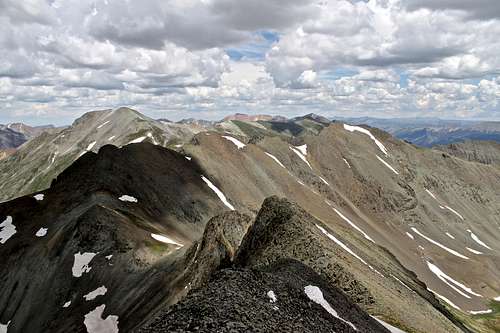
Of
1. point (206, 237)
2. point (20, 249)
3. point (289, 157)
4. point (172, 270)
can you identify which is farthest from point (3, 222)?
point (289, 157)

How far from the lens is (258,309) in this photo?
1900cm

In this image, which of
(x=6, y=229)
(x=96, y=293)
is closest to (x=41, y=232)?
(x=6, y=229)

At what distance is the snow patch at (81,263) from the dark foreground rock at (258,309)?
47671mm

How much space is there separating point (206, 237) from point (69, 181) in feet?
195

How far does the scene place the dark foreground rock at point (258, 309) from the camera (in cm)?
1677

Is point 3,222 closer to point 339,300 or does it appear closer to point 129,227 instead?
point 129,227

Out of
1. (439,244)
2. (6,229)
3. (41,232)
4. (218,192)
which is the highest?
(41,232)

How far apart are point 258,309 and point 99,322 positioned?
40583mm

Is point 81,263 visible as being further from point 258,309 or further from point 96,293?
point 258,309

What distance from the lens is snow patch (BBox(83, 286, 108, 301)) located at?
58.4 meters

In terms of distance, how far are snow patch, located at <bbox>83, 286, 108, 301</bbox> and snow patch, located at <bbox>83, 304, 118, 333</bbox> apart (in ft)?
8.52

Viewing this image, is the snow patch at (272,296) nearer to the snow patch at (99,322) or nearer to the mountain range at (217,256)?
the mountain range at (217,256)

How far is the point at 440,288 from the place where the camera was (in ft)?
455

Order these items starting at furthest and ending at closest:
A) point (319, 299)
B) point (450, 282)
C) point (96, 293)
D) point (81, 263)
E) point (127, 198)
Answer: point (450, 282) < point (127, 198) < point (81, 263) < point (96, 293) < point (319, 299)
